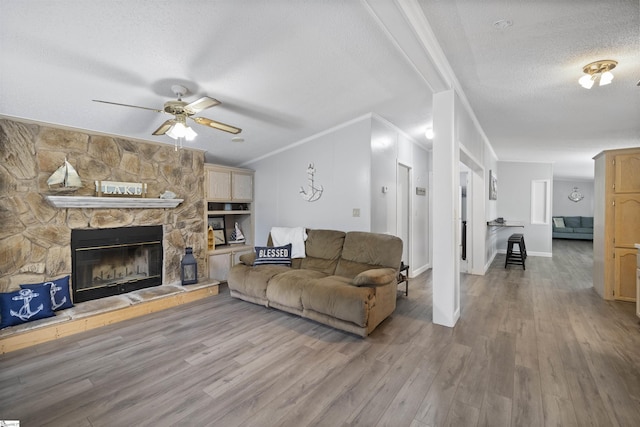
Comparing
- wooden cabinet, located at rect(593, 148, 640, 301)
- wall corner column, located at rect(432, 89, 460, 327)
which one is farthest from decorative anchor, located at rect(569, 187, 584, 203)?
wall corner column, located at rect(432, 89, 460, 327)

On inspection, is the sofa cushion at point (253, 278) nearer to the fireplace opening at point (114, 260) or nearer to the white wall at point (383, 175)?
the fireplace opening at point (114, 260)

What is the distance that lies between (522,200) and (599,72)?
18.9 feet

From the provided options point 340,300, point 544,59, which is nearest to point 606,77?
point 544,59

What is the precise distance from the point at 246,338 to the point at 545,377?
253 centimetres

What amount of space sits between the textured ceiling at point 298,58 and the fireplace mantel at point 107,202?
85cm

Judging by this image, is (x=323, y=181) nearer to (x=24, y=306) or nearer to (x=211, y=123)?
(x=211, y=123)

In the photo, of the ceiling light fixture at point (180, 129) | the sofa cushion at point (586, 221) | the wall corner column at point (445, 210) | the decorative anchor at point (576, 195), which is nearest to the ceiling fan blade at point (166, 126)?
the ceiling light fixture at point (180, 129)

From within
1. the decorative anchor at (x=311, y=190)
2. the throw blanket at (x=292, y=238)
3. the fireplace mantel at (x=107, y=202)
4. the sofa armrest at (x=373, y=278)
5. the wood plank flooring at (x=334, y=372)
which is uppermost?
the decorative anchor at (x=311, y=190)

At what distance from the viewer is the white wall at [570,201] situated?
32.0ft

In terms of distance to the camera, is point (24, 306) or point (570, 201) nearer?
point (24, 306)

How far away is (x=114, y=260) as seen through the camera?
3.72m

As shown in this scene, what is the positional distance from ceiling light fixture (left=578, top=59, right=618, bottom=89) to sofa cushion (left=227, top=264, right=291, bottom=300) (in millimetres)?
3624

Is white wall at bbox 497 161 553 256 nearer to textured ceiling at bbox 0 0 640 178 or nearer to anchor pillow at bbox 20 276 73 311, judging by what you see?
textured ceiling at bbox 0 0 640 178

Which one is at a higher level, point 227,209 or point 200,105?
point 200,105
